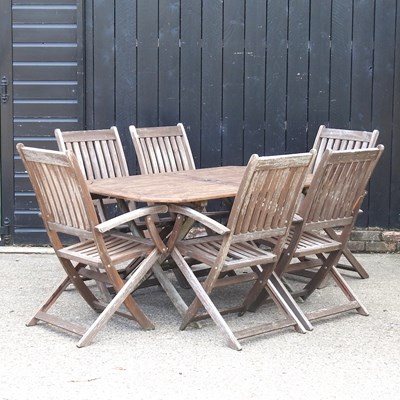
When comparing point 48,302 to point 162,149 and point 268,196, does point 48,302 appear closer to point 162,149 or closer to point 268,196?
point 268,196

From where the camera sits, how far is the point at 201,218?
5312 millimetres

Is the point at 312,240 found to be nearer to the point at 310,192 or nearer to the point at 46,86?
the point at 310,192

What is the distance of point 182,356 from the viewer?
16.5 ft

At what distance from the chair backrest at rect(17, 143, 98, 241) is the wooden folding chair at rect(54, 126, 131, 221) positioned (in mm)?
966

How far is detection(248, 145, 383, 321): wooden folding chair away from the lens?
5574 mm

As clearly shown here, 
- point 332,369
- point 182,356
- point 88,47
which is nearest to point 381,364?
point 332,369

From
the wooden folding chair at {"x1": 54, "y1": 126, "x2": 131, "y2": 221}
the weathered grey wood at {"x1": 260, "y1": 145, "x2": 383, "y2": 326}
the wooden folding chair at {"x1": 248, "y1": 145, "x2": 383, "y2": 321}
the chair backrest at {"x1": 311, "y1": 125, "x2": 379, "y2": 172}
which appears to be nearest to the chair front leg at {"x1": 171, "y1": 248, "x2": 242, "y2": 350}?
the wooden folding chair at {"x1": 248, "y1": 145, "x2": 383, "y2": 321}

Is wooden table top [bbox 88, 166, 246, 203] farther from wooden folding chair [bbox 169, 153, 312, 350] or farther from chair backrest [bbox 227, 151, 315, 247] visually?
chair backrest [bbox 227, 151, 315, 247]

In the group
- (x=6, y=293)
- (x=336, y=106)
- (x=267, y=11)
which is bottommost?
(x=6, y=293)

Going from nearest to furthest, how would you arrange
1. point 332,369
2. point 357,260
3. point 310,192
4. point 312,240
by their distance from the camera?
point 332,369
point 310,192
point 312,240
point 357,260

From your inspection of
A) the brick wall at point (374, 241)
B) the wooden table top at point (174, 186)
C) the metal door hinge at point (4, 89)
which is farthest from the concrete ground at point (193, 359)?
the metal door hinge at point (4, 89)

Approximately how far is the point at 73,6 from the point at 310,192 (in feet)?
9.56

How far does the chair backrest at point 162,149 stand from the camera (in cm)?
691

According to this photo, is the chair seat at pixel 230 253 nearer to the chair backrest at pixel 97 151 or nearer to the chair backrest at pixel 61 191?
the chair backrest at pixel 61 191
